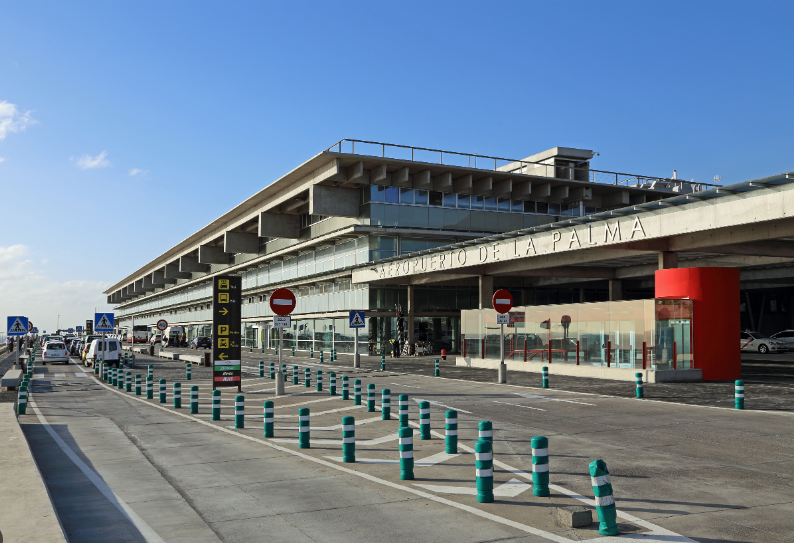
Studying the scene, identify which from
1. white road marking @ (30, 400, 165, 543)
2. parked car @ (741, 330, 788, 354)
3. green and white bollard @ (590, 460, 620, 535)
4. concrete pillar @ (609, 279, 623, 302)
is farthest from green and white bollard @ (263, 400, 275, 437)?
parked car @ (741, 330, 788, 354)

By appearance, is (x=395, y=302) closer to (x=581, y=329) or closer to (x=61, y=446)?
(x=581, y=329)

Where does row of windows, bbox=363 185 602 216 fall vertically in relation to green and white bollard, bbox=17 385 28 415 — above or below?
above

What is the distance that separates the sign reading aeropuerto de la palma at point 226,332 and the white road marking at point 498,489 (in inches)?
627

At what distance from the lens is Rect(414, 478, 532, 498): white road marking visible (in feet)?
28.6

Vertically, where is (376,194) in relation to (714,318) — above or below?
above

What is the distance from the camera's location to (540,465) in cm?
832

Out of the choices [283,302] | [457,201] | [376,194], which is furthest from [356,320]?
[457,201]

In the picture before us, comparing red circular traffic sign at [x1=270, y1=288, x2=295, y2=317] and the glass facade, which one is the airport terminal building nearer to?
the glass facade

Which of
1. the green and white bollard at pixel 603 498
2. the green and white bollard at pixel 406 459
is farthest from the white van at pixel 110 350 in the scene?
the green and white bollard at pixel 603 498

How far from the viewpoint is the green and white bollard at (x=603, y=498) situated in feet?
21.9

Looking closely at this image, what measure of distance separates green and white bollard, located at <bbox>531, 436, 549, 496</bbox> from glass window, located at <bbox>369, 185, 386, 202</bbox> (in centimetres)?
4268

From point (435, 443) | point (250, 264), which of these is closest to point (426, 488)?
point (435, 443)

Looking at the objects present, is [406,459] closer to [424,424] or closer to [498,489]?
[498,489]

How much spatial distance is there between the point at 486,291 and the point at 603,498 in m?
36.1
